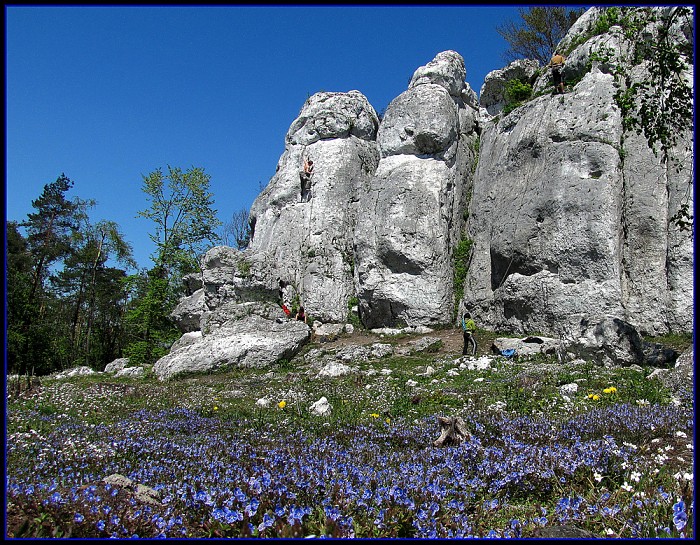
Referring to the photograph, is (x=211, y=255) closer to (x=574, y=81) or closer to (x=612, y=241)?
(x=612, y=241)

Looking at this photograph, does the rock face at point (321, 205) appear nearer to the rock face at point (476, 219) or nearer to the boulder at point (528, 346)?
the rock face at point (476, 219)

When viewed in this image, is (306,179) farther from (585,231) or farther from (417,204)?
(585,231)

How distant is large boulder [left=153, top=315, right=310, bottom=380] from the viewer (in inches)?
→ 659

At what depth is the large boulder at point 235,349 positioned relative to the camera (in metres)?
16.8

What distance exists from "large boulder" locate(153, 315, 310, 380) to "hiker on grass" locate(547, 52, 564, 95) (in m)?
16.7

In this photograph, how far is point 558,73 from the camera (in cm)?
2427

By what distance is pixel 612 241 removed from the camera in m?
19.4

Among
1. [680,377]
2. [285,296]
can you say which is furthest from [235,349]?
[680,377]

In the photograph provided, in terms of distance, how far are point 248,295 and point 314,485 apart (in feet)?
63.1

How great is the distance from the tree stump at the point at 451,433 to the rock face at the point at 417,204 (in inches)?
683

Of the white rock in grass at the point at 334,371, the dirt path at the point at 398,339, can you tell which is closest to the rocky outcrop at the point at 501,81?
the dirt path at the point at 398,339

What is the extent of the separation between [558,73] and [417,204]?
9.20 m

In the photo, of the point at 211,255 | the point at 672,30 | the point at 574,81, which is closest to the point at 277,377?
the point at 211,255

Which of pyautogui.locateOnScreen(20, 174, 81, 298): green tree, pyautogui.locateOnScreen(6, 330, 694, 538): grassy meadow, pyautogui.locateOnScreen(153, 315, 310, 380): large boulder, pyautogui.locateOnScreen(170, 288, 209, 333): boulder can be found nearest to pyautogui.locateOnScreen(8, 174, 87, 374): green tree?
pyautogui.locateOnScreen(20, 174, 81, 298): green tree
